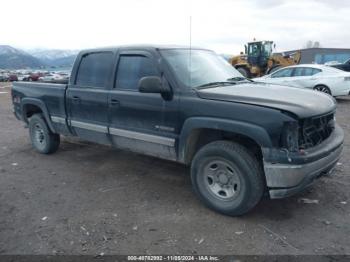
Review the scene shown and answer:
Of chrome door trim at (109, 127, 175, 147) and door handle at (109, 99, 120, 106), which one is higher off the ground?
door handle at (109, 99, 120, 106)

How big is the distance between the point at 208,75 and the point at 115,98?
1.33 metres

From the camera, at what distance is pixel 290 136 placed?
11.5 feet

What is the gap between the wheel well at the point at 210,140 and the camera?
13.2 ft

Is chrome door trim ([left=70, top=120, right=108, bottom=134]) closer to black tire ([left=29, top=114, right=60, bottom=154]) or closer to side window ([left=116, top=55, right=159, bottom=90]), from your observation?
side window ([left=116, top=55, right=159, bottom=90])

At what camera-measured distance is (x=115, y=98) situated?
16.2ft

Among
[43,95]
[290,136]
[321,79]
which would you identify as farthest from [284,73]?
[290,136]

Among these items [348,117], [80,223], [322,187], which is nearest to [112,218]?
[80,223]

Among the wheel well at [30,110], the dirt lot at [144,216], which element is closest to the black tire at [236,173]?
the dirt lot at [144,216]

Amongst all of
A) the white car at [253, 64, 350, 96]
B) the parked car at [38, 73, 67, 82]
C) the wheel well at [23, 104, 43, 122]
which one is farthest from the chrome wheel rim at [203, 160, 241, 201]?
the white car at [253, 64, 350, 96]

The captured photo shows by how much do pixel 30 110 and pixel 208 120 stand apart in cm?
437

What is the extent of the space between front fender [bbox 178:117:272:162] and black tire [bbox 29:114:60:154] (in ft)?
10.6

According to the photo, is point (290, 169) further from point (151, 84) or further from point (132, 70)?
point (132, 70)

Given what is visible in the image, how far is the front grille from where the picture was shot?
3668 millimetres

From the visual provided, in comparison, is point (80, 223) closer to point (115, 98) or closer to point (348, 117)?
point (115, 98)
